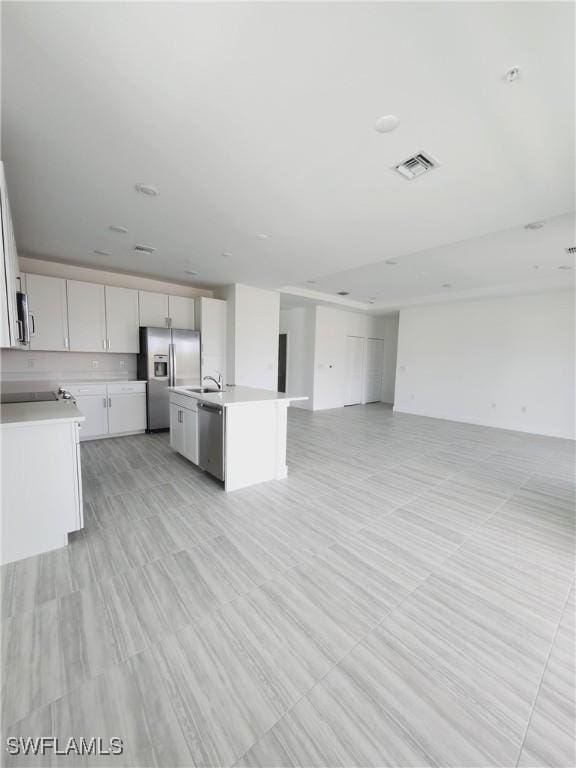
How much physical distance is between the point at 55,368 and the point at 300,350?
5.32 meters

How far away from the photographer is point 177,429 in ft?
13.0

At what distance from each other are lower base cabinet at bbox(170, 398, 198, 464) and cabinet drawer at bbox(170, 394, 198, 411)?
24mm

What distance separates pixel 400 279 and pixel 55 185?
5187 mm

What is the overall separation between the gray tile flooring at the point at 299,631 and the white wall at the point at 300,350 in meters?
5.08

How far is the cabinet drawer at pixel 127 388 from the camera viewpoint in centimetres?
480

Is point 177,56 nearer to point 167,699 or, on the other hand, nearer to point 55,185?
point 55,185

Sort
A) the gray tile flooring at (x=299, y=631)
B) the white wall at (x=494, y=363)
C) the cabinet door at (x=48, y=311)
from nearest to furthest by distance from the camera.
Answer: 1. the gray tile flooring at (x=299, y=631)
2. the cabinet door at (x=48, y=311)
3. the white wall at (x=494, y=363)

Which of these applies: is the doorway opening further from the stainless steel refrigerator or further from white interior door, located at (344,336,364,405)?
the stainless steel refrigerator

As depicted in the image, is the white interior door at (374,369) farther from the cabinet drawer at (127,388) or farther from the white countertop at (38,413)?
the white countertop at (38,413)

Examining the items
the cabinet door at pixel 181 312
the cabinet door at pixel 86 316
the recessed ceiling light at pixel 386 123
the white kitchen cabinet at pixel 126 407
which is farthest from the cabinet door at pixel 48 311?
the recessed ceiling light at pixel 386 123

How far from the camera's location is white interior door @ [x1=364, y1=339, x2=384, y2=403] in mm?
9242

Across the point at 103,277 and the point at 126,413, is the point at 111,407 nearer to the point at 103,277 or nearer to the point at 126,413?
the point at 126,413

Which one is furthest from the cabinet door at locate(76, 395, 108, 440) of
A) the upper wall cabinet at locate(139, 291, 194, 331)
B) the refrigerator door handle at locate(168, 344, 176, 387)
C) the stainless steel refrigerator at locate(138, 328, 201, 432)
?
the upper wall cabinet at locate(139, 291, 194, 331)

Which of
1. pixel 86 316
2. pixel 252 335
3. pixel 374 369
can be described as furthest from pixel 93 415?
pixel 374 369
